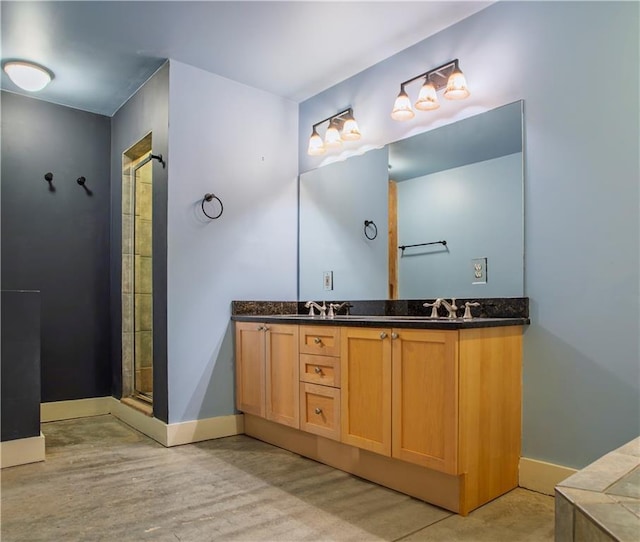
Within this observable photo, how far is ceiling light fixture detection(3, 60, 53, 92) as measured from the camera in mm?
3113

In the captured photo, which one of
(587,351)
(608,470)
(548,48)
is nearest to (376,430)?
(587,351)

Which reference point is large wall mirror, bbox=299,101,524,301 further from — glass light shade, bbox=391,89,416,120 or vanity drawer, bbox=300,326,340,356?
vanity drawer, bbox=300,326,340,356

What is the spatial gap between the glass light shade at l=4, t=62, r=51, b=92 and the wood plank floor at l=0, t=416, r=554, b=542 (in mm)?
2451

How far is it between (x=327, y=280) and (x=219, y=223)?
87 cm

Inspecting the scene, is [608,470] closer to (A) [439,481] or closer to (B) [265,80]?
(A) [439,481]

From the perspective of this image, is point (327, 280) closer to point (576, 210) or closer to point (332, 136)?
point (332, 136)

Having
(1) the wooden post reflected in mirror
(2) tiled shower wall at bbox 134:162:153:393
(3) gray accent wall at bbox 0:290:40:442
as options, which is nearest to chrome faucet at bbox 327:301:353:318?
(1) the wooden post reflected in mirror

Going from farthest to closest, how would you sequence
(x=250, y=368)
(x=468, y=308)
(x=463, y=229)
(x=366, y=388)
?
(x=250, y=368) < (x=463, y=229) < (x=468, y=308) < (x=366, y=388)

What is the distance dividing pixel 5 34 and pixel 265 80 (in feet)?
5.19

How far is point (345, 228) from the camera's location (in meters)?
3.38

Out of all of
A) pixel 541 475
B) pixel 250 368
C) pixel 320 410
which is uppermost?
pixel 250 368

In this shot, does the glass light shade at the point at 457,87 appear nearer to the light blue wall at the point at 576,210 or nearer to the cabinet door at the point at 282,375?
the light blue wall at the point at 576,210

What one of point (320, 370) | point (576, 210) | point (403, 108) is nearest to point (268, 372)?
point (320, 370)

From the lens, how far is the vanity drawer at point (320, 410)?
96.3 inches
